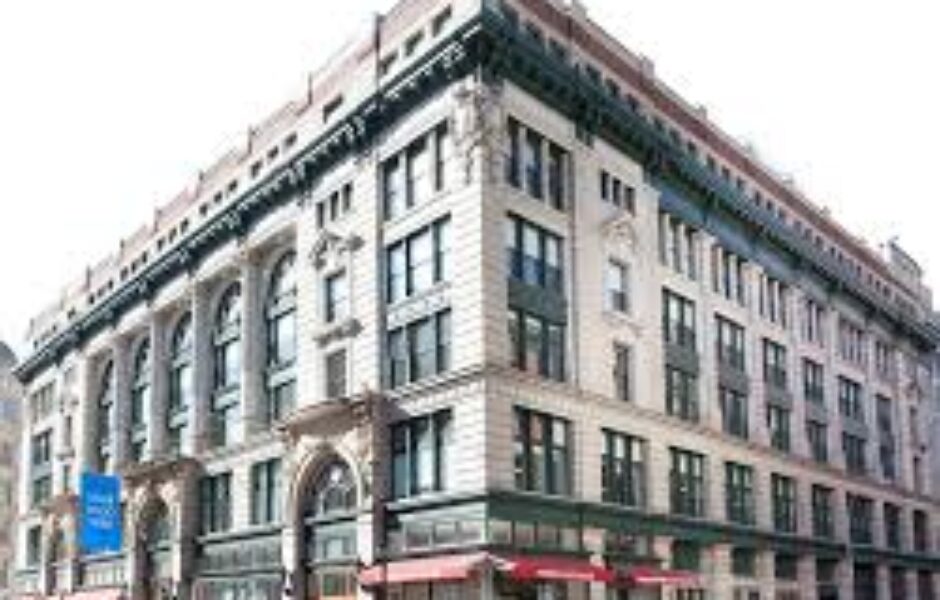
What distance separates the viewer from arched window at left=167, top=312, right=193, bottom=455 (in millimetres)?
61281

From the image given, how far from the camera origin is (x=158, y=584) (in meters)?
59.6

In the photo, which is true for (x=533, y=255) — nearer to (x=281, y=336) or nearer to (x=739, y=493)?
(x=281, y=336)

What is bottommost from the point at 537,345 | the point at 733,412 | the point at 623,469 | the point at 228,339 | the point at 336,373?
the point at 623,469

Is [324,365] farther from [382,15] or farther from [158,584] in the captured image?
[158,584]

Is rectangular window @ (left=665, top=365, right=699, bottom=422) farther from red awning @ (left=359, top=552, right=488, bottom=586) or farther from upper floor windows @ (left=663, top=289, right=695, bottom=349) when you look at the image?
red awning @ (left=359, top=552, right=488, bottom=586)

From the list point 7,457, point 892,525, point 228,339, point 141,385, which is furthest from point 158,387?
point 7,457

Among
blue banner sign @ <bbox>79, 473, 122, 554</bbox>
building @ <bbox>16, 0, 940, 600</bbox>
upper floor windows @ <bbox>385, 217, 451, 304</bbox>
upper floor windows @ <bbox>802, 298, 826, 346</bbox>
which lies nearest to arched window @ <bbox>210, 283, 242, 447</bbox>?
building @ <bbox>16, 0, 940, 600</bbox>

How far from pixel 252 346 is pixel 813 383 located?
30825mm

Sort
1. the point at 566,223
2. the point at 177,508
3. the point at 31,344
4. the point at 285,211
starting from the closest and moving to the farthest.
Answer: the point at 566,223, the point at 285,211, the point at 177,508, the point at 31,344

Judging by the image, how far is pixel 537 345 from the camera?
4216 cm

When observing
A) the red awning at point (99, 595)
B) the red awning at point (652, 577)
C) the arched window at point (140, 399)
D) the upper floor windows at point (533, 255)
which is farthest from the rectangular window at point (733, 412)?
the red awning at point (99, 595)

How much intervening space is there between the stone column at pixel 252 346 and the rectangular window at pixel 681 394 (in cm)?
1817

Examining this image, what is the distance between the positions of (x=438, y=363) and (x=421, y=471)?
3.80 metres

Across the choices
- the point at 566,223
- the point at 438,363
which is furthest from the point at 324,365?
the point at 566,223
